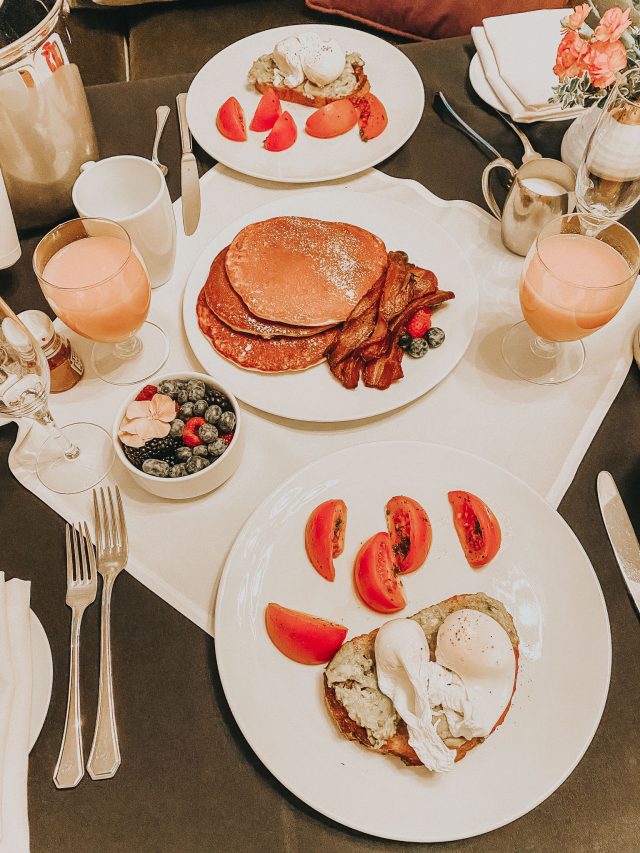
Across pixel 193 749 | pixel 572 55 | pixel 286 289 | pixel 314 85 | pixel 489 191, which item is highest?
pixel 572 55

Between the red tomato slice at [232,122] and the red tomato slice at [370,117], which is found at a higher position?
the red tomato slice at [370,117]

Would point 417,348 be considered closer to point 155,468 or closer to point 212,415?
point 212,415

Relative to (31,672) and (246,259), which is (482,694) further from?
(246,259)

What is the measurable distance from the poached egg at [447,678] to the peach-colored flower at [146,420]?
20.5 inches

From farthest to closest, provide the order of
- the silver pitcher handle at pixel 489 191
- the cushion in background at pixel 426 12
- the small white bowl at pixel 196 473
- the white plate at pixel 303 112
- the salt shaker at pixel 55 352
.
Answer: the cushion in background at pixel 426 12 → the white plate at pixel 303 112 → the silver pitcher handle at pixel 489 191 → the salt shaker at pixel 55 352 → the small white bowl at pixel 196 473

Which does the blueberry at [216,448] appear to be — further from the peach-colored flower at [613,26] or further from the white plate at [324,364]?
the peach-colored flower at [613,26]

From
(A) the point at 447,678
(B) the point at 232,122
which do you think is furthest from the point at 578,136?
(A) the point at 447,678

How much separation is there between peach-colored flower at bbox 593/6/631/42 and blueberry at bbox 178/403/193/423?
100cm

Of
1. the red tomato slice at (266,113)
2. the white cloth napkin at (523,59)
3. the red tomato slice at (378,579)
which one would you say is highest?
the white cloth napkin at (523,59)

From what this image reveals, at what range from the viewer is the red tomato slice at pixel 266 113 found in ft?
5.40

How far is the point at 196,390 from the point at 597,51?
0.96m

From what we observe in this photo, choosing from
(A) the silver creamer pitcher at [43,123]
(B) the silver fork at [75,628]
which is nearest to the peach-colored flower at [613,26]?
(A) the silver creamer pitcher at [43,123]

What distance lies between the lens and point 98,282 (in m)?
1.12

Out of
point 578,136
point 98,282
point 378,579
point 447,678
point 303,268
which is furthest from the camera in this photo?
point 578,136
